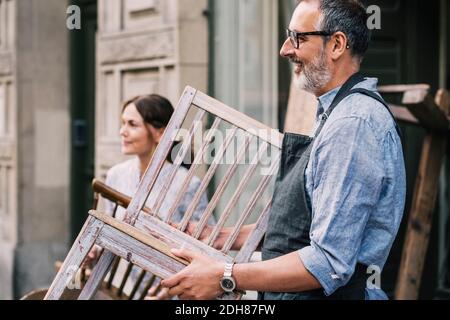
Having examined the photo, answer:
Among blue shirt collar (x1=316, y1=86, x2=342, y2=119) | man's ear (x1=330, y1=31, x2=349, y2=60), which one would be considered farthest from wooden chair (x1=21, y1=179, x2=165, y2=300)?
man's ear (x1=330, y1=31, x2=349, y2=60)

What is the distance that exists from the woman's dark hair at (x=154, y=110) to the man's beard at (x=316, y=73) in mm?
1739

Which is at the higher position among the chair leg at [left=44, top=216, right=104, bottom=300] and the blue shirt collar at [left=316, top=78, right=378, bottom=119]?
the blue shirt collar at [left=316, top=78, right=378, bottom=119]

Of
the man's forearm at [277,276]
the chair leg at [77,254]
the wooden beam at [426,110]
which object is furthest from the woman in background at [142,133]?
the man's forearm at [277,276]

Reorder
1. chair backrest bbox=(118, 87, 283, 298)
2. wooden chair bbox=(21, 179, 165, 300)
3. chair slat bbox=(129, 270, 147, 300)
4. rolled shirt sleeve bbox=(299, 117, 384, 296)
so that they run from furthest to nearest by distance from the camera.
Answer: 1. chair slat bbox=(129, 270, 147, 300)
2. wooden chair bbox=(21, 179, 165, 300)
3. chair backrest bbox=(118, 87, 283, 298)
4. rolled shirt sleeve bbox=(299, 117, 384, 296)

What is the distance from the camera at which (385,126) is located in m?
2.26

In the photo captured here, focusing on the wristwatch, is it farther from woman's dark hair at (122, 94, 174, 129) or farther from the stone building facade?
woman's dark hair at (122, 94, 174, 129)

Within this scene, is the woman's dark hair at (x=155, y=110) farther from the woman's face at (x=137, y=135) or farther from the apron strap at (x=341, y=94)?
the apron strap at (x=341, y=94)

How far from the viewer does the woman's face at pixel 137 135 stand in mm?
4094

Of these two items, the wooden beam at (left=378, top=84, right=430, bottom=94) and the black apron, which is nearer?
the black apron

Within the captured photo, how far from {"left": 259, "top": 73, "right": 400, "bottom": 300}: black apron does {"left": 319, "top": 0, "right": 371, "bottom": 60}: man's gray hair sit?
0.33ft

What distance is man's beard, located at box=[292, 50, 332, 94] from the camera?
2.39 m

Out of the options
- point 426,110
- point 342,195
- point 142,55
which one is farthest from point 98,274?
point 142,55

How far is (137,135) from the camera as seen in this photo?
13.4 ft

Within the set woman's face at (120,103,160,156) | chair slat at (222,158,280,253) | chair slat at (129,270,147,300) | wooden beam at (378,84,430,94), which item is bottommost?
chair slat at (129,270,147,300)
